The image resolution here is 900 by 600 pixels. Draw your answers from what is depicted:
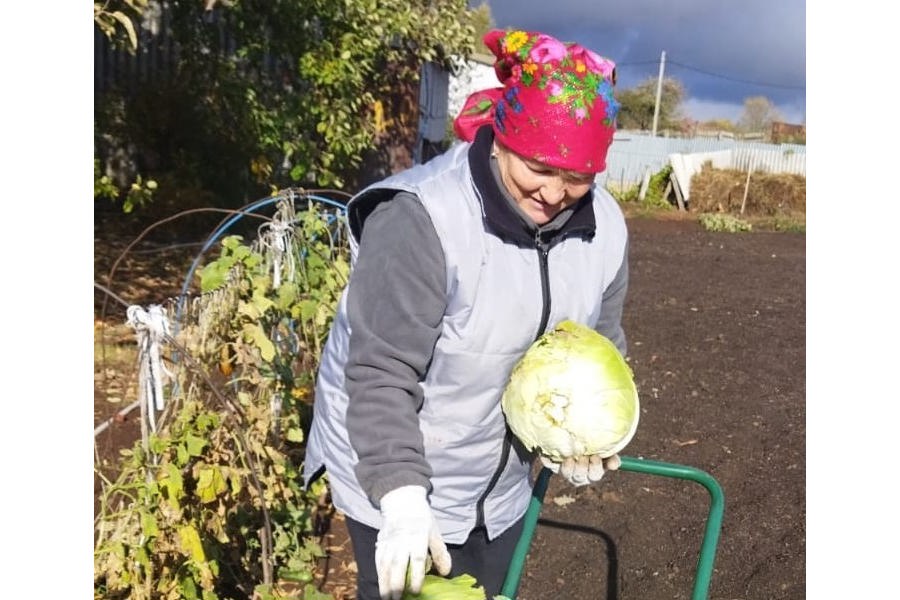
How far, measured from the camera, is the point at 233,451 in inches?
117

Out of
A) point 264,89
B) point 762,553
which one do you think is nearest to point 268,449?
point 762,553

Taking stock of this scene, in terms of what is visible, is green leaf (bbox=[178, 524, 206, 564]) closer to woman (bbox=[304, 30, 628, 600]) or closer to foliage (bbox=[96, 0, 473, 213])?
woman (bbox=[304, 30, 628, 600])

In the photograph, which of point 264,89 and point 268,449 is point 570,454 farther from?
point 264,89

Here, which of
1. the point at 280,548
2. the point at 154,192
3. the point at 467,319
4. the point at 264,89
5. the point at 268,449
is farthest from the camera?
the point at 154,192

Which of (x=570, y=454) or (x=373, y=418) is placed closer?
(x=373, y=418)

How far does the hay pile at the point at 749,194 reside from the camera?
21109 mm

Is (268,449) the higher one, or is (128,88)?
(128,88)

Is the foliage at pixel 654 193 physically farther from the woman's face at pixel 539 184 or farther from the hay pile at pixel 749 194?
the woman's face at pixel 539 184

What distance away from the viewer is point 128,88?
11789 millimetres

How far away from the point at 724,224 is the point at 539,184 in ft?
55.6

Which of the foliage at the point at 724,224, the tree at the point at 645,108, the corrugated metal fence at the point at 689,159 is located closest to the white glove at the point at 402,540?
the foliage at the point at 724,224

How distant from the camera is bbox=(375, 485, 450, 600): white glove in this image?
1775 mm

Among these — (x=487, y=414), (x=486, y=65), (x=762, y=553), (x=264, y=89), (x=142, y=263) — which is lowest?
(x=762, y=553)

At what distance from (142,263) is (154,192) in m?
2.55
